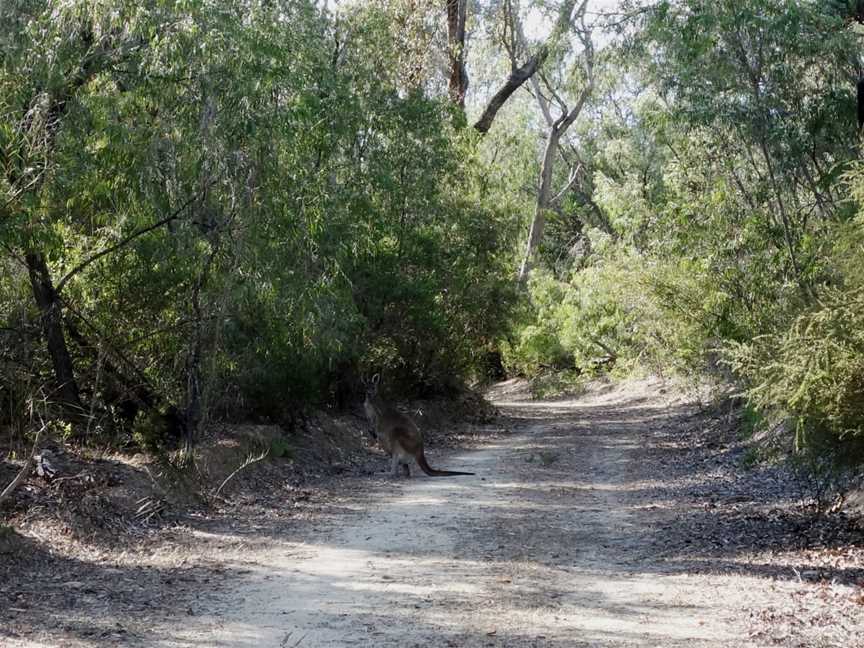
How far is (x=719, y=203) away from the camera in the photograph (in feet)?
71.3

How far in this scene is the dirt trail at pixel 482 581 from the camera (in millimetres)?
7711

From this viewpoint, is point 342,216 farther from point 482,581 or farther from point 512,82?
point 512,82

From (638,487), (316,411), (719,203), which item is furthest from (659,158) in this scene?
(638,487)

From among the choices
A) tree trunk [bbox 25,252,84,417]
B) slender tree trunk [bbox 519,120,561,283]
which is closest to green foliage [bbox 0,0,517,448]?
tree trunk [bbox 25,252,84,417]

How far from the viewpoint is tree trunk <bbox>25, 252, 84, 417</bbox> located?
12211mm

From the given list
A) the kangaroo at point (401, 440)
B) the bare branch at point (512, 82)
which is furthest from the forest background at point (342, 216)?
the bare branch at point (512, 82)

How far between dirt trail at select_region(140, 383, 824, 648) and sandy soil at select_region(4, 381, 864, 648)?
2 cm

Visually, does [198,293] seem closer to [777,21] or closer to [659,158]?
[777,21]

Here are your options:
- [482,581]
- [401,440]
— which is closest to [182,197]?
[482,581]

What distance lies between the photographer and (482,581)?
9391 mm

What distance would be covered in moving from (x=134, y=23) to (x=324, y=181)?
6771 mm

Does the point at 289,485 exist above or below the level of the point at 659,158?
below

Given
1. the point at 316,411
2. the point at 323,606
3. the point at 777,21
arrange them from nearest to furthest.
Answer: the point at 323,606, the point at 777,21, the point at 316,411

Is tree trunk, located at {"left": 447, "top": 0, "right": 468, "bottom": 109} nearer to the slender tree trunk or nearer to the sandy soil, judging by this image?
the slender tree trunk
